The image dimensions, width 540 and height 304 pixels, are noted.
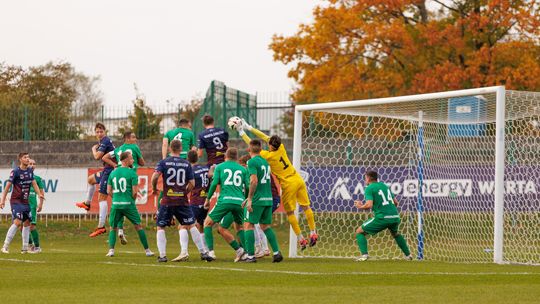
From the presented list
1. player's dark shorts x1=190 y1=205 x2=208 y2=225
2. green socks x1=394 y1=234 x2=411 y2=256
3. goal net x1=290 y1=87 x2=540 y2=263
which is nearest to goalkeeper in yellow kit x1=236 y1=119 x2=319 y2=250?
goal net x1=290 y1=87 x2=540 y2=263

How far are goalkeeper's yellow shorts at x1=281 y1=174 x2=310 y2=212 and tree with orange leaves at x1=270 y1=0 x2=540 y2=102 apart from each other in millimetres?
21856

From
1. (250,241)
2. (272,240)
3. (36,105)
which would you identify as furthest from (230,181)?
(36,105)

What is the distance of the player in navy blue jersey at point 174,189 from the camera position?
17.9 metres

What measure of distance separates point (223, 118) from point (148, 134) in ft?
12.9

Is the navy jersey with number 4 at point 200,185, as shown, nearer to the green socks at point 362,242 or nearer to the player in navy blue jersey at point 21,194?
the green socks at point 362,242

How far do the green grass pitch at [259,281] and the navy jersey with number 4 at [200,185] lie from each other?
1.06 metres

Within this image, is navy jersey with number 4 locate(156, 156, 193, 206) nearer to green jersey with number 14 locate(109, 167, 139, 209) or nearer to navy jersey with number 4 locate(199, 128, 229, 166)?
green jersey with number 14 locate(109, 167, 139, 209)

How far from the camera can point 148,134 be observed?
1508 inches

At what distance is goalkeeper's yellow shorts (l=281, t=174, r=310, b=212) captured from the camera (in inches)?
762

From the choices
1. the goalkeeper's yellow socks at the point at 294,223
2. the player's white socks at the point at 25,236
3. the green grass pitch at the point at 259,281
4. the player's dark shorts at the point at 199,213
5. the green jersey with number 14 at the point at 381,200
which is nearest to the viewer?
the green grass pitch at the point at 259,281

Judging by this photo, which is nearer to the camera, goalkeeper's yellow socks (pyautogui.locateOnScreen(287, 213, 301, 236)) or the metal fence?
goalkeeper's yellow socks (pyautogui.locateOnScreen(287, 213, 301, 236))

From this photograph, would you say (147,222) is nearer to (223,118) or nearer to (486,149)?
(223,118)

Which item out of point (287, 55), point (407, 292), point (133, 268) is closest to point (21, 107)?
point (287, 55)

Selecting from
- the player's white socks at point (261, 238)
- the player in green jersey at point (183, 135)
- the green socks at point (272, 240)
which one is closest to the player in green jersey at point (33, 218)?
the player in green jersey at point (183, 135)
